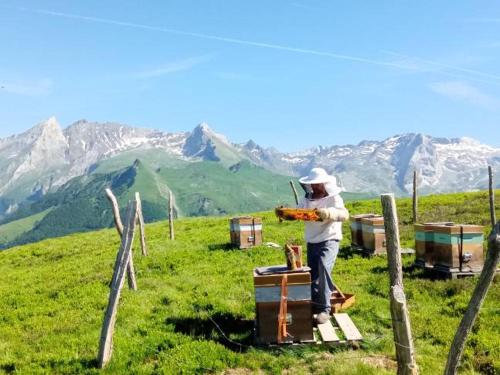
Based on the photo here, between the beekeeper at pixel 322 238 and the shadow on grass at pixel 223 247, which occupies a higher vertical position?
the beekeeper at pixel 322 238

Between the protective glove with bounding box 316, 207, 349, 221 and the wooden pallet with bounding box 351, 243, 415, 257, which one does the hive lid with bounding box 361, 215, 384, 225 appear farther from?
the protective glove with bounding box 316, 207, 349, 221

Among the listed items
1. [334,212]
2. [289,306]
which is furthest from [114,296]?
[334,212]

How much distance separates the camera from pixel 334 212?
1162 centimetres

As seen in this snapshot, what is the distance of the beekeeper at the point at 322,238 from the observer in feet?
39.6

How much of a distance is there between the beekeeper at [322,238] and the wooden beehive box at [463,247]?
609cm

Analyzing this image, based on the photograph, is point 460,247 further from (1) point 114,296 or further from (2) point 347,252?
(1) point 114,296

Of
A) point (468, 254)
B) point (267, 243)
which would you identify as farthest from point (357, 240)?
point (468, 254)

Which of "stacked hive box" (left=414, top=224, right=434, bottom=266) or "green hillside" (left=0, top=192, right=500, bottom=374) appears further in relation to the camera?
"stacked hive box" (left=414, top=224, right=434, bottom=266)

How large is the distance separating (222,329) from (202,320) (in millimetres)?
1011

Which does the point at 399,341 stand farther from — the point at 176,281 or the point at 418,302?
the point at 176,281

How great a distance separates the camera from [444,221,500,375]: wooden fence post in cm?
709

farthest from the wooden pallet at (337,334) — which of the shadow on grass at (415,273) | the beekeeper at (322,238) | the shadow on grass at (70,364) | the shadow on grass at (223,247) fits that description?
the shadow on grass at (223,247)

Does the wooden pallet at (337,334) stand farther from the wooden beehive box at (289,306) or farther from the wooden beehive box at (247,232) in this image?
the wooden beehive box at (247,232)

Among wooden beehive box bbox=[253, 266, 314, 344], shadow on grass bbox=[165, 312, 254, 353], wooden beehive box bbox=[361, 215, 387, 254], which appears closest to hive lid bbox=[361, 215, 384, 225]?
wooden beehive box bbox=[361, 215, 387, 254]
